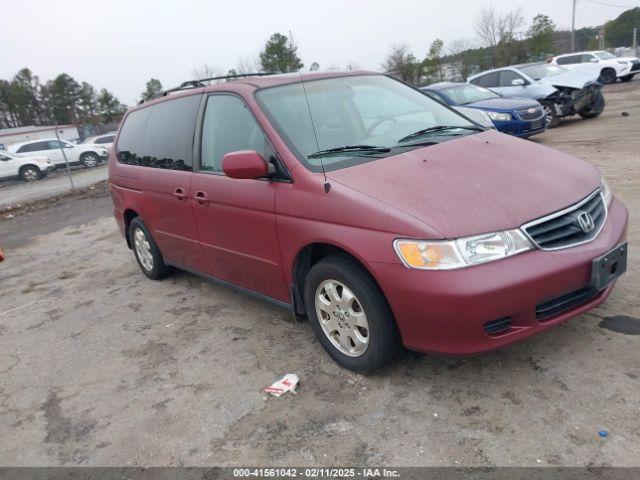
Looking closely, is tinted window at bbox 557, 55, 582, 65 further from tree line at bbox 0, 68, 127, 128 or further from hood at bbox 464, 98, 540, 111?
tree line at bbox 0, 68, 127, 128

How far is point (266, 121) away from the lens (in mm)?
3357

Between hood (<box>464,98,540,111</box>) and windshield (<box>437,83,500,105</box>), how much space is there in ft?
0.87

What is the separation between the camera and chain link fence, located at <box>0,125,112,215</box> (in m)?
14.1

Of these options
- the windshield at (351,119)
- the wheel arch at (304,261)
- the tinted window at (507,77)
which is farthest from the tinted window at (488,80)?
the wheel arch at (304,261)

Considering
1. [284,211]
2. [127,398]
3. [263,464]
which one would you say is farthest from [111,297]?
[263,464]

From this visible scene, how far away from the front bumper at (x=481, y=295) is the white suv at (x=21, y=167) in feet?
69.8

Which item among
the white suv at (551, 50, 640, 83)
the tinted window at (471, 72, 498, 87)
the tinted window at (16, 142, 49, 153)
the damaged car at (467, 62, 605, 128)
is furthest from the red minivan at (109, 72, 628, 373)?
the white suv at (551, 50, 640, 83)

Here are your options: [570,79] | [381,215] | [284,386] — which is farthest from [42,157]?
[381,215]

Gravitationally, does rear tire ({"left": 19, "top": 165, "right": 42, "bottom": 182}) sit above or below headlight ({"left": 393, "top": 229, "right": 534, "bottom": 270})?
below

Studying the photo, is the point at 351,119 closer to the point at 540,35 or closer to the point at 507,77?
the point at 507,77

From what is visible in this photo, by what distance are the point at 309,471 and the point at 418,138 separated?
2.18m

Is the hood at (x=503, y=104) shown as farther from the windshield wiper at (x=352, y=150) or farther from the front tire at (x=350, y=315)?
the front tire at (x=350, y=315)

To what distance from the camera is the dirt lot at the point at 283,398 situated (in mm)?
2447

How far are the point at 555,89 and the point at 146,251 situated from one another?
1072 cm
